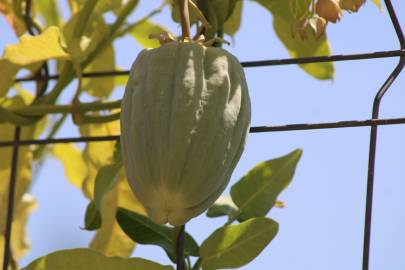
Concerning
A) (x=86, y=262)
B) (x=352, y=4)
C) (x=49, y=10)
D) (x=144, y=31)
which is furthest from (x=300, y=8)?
(x=49, y=10)

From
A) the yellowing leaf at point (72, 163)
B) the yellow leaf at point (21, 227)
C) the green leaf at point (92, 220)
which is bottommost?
the yellow leaf at point (21, 227)

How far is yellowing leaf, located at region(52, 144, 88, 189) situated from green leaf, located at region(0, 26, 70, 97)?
0.22 metres

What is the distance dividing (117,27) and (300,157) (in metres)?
0.34

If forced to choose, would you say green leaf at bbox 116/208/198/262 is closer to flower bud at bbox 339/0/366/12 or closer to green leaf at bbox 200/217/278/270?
green leaf at bbox 200/217/278/270

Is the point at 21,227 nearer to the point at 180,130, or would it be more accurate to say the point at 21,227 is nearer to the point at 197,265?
the point at 197,265

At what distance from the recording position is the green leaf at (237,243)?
838mm

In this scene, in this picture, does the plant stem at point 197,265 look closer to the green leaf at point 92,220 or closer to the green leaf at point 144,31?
the green leaf at point 92,220

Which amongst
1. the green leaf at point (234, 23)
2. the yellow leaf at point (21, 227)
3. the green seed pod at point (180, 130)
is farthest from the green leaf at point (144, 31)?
the green seed pod at point (180, 130)

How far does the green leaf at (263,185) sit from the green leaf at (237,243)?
86 mm

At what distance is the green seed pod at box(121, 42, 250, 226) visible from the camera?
67 cm

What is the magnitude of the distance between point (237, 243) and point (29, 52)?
331mm

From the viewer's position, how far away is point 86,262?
2.72 ft

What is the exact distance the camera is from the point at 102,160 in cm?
118

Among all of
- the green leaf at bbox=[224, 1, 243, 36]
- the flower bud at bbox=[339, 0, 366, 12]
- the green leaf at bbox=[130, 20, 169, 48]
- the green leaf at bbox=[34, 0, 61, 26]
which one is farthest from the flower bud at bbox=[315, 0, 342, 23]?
the green leaf at bbox=[34, 0, 61, 26]
